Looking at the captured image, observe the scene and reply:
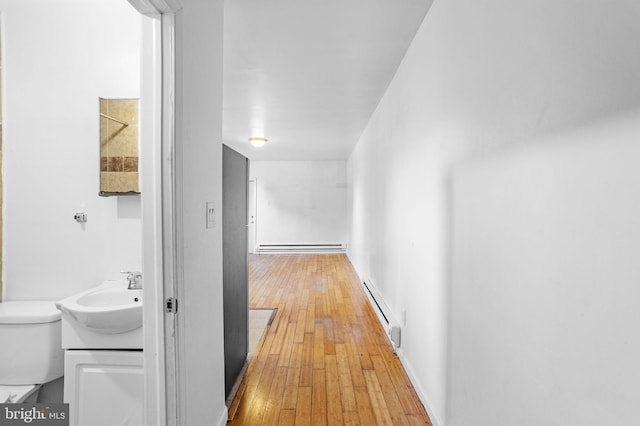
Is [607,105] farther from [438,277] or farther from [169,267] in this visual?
[169,267]

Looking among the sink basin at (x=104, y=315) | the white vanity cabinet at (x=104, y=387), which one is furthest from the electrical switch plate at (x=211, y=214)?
the white vanity cabinet at (x=104, y=387)

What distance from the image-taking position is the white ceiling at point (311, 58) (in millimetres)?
2129

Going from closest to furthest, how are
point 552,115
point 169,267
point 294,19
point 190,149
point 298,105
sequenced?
1. point 552,115
2. point 169,267
3. point 190,149
4. point 294,19
5. point 298,105

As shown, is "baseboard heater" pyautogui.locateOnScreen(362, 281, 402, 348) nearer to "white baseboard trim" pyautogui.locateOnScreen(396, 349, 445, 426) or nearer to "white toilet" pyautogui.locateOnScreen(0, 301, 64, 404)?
"white baseboard trim" pyautogui.locateOnScreen(396, 349, 445, 426)

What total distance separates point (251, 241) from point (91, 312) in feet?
24.6

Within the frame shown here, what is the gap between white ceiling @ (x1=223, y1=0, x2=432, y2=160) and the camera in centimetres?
213

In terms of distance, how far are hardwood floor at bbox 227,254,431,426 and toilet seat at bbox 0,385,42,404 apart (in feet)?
3.34

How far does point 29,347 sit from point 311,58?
103 inches

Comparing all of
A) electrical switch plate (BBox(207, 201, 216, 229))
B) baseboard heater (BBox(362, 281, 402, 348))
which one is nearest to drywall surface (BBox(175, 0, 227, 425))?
electrical switch plate (BBox(207, 201, 216, 229))

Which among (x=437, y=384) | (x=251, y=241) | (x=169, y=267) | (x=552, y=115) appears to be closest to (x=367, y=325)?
(x=437, y=384)

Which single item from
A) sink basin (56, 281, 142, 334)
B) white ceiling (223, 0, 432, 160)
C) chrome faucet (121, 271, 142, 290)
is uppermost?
white ceiling (223, 0, 432, 160)

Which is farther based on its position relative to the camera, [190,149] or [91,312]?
[91,312]

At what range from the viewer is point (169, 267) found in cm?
132
